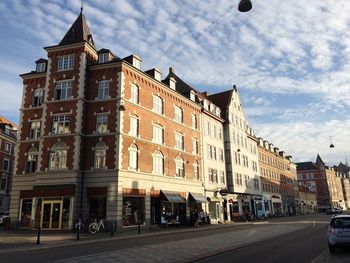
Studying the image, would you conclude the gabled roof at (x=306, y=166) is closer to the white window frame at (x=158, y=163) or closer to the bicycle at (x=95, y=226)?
the white window frame at (x=158, y=163)

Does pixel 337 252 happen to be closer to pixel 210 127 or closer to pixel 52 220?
pixel 52 220

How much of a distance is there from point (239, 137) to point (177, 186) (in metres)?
21.9

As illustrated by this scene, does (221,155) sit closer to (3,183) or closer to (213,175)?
(213,175)

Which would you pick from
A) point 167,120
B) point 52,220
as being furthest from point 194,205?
point 52,220

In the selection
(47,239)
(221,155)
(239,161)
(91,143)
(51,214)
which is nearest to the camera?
(47,239)

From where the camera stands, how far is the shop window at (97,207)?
30219mm

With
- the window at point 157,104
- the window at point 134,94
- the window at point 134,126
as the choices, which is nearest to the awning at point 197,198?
the window at point 157,104

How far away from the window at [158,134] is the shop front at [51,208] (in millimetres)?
10439

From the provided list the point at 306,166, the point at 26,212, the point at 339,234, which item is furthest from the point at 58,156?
the point at 306,166

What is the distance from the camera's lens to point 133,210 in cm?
3206

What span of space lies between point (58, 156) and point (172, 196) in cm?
1239

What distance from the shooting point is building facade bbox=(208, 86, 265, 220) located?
5147cm

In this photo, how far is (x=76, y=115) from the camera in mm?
31750

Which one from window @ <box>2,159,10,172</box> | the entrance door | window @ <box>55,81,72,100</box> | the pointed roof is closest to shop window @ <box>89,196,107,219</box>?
the entrance door
